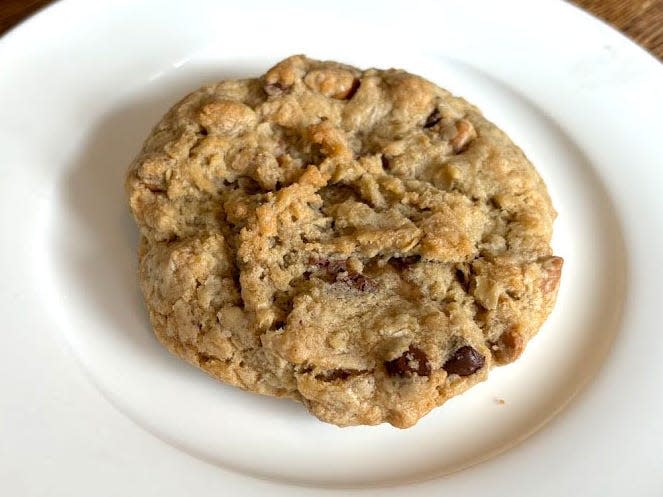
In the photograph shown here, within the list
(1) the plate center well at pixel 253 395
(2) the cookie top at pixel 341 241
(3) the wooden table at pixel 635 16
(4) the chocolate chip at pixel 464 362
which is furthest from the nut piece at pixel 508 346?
(3) the wooden table at pixel 635 16

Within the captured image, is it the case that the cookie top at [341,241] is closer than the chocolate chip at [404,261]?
Yes

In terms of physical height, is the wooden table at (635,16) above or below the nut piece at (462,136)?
above

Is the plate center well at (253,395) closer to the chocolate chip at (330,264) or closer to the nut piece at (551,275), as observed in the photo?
the nut piece at (551,275)

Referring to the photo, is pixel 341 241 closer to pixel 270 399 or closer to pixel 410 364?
pixel 410 364

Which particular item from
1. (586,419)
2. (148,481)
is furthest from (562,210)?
(148,481)

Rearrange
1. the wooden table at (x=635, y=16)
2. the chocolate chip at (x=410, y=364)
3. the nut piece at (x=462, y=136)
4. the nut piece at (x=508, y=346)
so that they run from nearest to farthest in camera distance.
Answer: the chocolate chip at (x=410, y=364) → the nut piece at (x=508, y=346) → the nut piece at (x=462, y=136) → the wooden table at (x=635, y=16)

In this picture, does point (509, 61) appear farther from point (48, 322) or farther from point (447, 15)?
point (48, 322)

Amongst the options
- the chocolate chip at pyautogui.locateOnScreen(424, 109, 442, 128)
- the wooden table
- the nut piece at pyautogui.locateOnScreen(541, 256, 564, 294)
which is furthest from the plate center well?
the wooden table

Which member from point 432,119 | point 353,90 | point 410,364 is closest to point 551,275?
point 410,364
